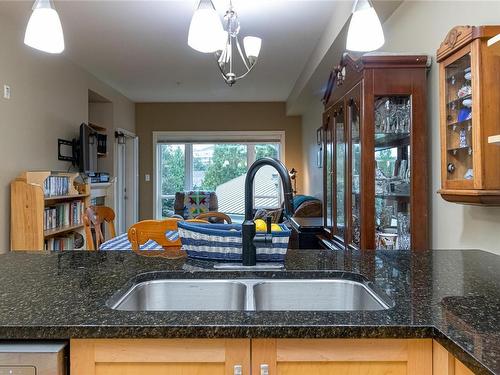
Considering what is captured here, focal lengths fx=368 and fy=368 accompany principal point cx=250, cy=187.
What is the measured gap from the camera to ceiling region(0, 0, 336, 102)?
9.77ft

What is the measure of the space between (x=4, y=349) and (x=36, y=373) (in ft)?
0.27

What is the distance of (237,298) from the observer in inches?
47.3

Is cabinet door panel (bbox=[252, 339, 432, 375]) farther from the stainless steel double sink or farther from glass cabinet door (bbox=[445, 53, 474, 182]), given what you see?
glass cabinet door (bbox=[445, 53, 474, 182])

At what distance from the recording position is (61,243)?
380 centimetres

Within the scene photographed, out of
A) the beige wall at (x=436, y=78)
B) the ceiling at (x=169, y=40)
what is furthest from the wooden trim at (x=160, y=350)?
→ the ceiling at (x=169, y=40)

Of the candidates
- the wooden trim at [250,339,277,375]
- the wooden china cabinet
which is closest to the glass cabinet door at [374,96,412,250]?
the wooden china cabinet

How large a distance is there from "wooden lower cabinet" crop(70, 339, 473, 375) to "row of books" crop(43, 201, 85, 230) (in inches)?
120

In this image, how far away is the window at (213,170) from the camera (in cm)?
699

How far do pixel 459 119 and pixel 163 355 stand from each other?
1446mm

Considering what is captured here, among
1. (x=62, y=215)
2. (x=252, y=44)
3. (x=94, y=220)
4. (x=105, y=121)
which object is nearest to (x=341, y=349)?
(x=94, y=220)

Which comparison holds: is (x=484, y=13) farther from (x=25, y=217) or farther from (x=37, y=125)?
(x=37, y=125)

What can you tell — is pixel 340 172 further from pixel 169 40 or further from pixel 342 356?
pixel 169 40

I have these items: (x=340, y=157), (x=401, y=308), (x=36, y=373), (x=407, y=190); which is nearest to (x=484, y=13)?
(x=407, y=190)

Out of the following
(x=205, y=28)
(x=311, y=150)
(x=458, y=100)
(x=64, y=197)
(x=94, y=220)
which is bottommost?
(x=94, y=220)
